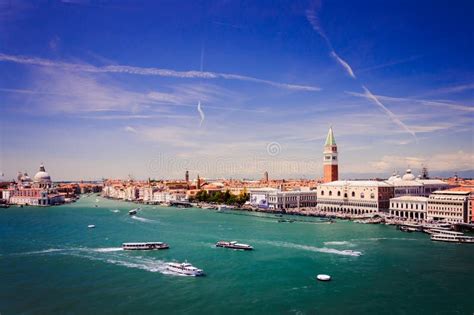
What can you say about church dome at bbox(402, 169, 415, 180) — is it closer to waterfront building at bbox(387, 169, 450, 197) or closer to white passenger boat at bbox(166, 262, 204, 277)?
waterfront building at bbox(387, 169, 450, 197)

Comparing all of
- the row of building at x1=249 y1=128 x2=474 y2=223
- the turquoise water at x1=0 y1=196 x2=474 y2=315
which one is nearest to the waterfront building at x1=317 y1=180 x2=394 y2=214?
the row of building at x1=249 y1=128 x2=474 y2=223

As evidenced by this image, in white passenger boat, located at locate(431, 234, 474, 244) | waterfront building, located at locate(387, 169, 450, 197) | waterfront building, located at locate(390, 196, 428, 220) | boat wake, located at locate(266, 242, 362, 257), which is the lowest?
boat wake, located at locate(266, 242, 362, 257)

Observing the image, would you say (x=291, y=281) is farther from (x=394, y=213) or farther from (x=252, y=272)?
(x=394, y=213)

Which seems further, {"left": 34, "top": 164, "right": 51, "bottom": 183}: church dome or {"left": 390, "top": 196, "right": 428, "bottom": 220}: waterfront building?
{"left": 34, "top": 164, "right": 51, "bottom": 183}: church dome

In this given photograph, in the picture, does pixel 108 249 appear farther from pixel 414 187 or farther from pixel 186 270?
pixel 414 187

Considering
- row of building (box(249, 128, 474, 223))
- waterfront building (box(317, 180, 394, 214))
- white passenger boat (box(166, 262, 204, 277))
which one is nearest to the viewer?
white passenger boat (box(166, 262, 204, 277))

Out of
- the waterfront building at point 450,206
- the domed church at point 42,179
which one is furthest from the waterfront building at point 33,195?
the waterfront building at point 450,206
